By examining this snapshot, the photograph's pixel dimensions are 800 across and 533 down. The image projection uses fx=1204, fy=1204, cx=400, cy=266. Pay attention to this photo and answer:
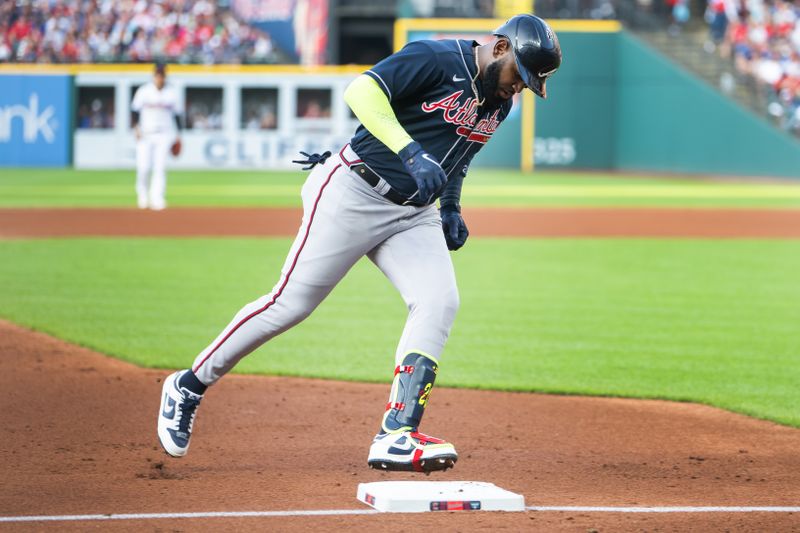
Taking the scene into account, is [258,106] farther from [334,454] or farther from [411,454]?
[411,454]

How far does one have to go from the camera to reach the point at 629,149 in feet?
116

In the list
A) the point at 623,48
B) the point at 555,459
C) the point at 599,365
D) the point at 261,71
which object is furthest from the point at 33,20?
the point at 555,459

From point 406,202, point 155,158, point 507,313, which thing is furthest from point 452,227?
point 155,158

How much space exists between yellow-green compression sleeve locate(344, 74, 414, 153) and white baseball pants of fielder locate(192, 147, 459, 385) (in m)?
0.34

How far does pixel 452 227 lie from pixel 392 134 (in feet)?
2.75

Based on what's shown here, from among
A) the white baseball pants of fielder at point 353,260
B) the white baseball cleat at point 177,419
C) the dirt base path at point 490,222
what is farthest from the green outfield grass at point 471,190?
the white baseball pants of fielder at point 353,260

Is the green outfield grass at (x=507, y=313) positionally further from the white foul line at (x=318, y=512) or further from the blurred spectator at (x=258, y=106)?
the blurred spectator at (x=258, y=106)

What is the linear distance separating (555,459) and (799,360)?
3712 millimetres

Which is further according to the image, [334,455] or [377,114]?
[334,455]

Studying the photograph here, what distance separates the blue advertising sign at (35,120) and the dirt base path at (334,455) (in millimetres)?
28180

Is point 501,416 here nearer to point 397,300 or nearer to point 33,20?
point 397,300

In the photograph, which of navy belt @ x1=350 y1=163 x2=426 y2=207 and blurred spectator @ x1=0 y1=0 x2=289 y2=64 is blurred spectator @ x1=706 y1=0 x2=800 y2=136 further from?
navy belt @ x1=350 y1=163 x2=426 y2=207

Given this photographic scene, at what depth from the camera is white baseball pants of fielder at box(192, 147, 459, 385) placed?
15.8 ft

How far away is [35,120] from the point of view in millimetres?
34562
